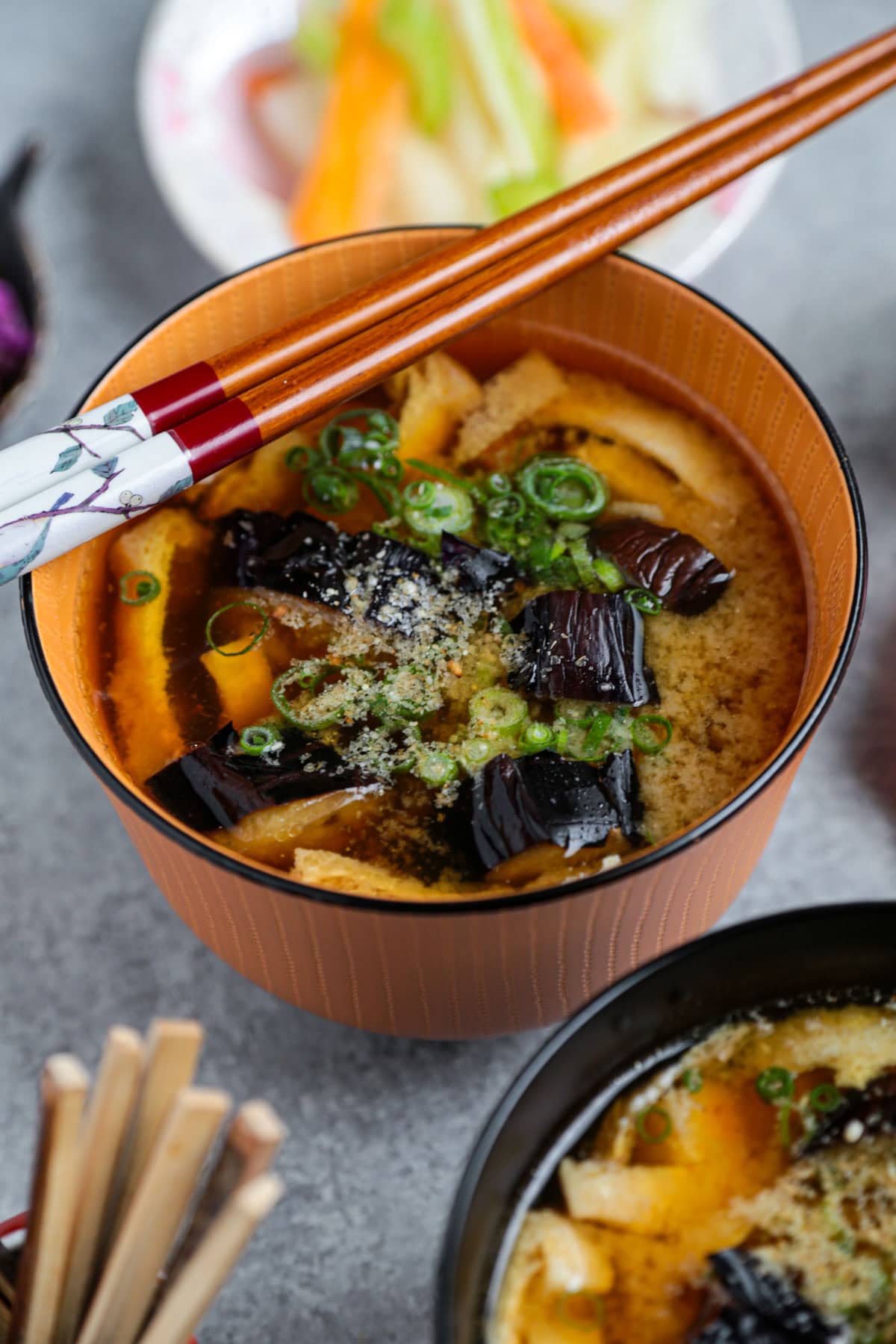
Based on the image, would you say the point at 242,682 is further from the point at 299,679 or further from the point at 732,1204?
the point at 732,1204

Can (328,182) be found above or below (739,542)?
above

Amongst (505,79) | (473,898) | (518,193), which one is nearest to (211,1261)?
(473,898)

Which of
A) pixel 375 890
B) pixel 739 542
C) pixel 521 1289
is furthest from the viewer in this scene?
pixel 739 542

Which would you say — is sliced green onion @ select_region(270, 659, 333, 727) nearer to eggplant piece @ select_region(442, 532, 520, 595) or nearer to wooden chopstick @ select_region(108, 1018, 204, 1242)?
eggplant piece @ select_region(442, 532, 520, 595)

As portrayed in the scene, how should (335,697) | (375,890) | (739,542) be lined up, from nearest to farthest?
1. (375,890)
2. (335,697)
3. (739,542)

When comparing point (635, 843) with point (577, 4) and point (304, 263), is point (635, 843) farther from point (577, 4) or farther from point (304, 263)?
point (577, 4)

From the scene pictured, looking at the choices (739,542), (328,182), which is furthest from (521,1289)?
(328,182)
